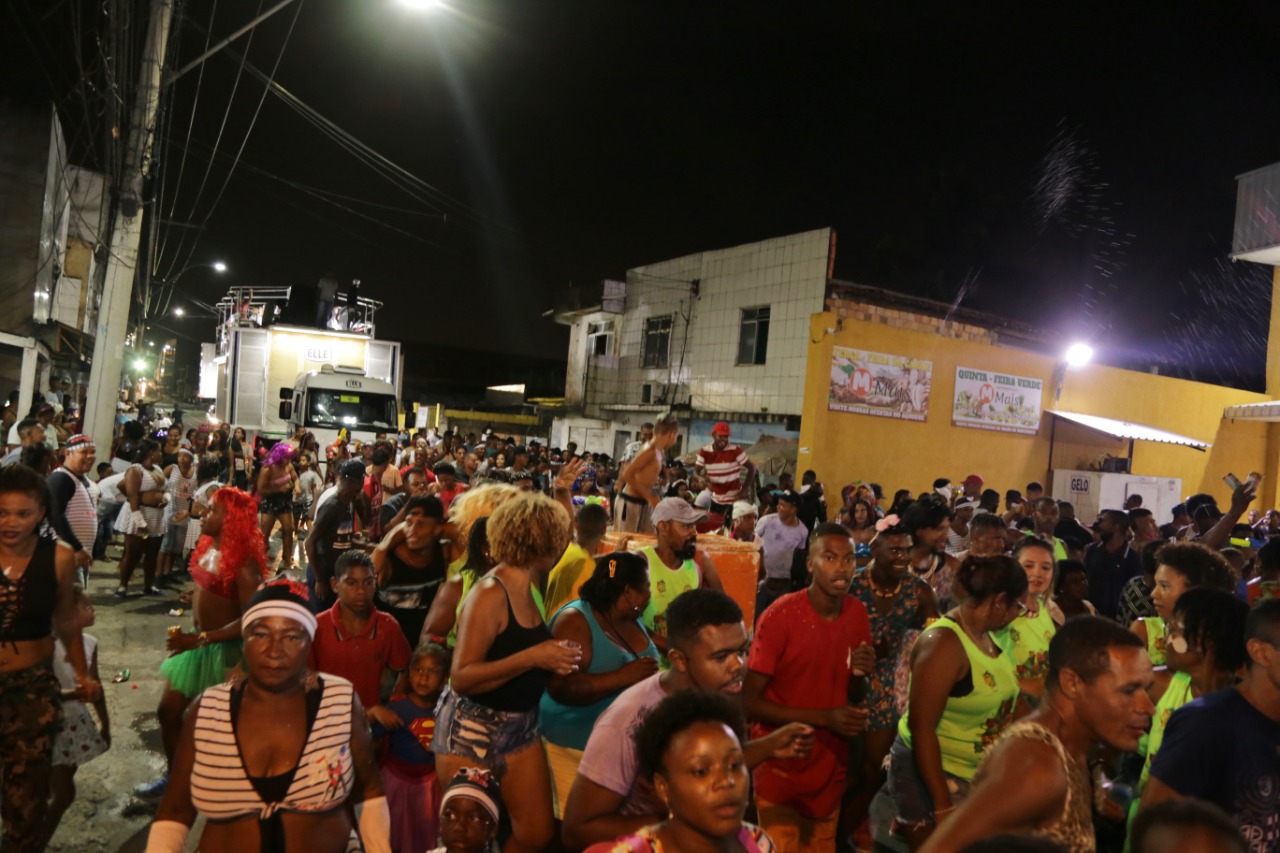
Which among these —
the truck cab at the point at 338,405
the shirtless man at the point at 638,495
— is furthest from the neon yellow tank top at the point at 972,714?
the truck cab at the point at 338,405

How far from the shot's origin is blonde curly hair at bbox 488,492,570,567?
3.72 meters

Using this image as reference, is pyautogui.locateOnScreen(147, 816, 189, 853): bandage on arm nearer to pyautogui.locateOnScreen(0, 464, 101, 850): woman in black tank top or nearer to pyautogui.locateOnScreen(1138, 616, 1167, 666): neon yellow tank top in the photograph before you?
pyautogui.locateOnScreen(0, 464, 101, 850): woman in black tank top

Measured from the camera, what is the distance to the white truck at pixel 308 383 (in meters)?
19.7

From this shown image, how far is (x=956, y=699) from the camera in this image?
3504mm

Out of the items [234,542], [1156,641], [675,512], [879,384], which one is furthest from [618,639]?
[879,384]

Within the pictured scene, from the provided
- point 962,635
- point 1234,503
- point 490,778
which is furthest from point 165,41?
point 1234,503

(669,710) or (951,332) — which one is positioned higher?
(951,332)

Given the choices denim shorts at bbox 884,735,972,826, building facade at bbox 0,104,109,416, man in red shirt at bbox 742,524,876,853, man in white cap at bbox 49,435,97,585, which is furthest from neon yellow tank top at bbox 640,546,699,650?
building facade at bbox 0,104,109,416

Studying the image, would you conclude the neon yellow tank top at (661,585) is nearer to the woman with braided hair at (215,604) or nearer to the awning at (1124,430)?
the woman with braided hair at (215,604)

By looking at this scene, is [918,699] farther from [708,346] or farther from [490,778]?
[708,346]

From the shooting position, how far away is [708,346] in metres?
23.2

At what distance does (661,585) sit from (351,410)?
652 inches

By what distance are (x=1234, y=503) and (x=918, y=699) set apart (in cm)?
550

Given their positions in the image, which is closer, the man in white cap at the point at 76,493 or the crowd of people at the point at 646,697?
the crowd of people at the point at 646,697
